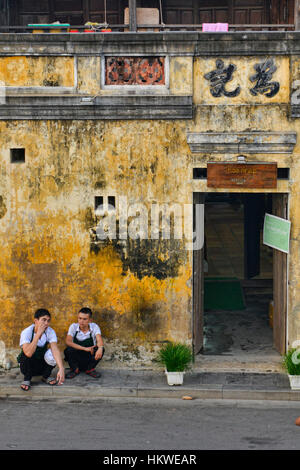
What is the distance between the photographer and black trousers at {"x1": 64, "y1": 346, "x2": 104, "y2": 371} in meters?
11.1

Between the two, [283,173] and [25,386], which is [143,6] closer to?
[283,173]

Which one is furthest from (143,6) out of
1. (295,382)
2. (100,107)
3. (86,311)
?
(295,382)

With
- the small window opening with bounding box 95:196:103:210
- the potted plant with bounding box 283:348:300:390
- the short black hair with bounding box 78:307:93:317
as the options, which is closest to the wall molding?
the small window opening with bounding box 95:196:103:210

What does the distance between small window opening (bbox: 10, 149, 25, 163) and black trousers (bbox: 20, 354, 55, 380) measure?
3.14 m

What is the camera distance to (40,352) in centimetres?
1079

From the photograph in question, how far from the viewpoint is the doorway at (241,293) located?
11.9 meters

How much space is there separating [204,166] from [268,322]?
420 cm

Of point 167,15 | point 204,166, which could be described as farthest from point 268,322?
point 167,15

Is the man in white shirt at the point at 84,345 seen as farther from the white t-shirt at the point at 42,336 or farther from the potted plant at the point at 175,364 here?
the potted plant at the point at 175,364

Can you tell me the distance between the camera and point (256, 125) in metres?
11.3

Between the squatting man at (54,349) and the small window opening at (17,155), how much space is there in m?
2.52

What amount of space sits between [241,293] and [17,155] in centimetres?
619

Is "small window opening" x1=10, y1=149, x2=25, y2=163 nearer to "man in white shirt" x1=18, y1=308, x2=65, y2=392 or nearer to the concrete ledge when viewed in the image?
the concrete ledge

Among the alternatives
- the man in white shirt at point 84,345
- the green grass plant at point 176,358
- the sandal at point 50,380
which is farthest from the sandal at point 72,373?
the green grass plant at point 176,358
